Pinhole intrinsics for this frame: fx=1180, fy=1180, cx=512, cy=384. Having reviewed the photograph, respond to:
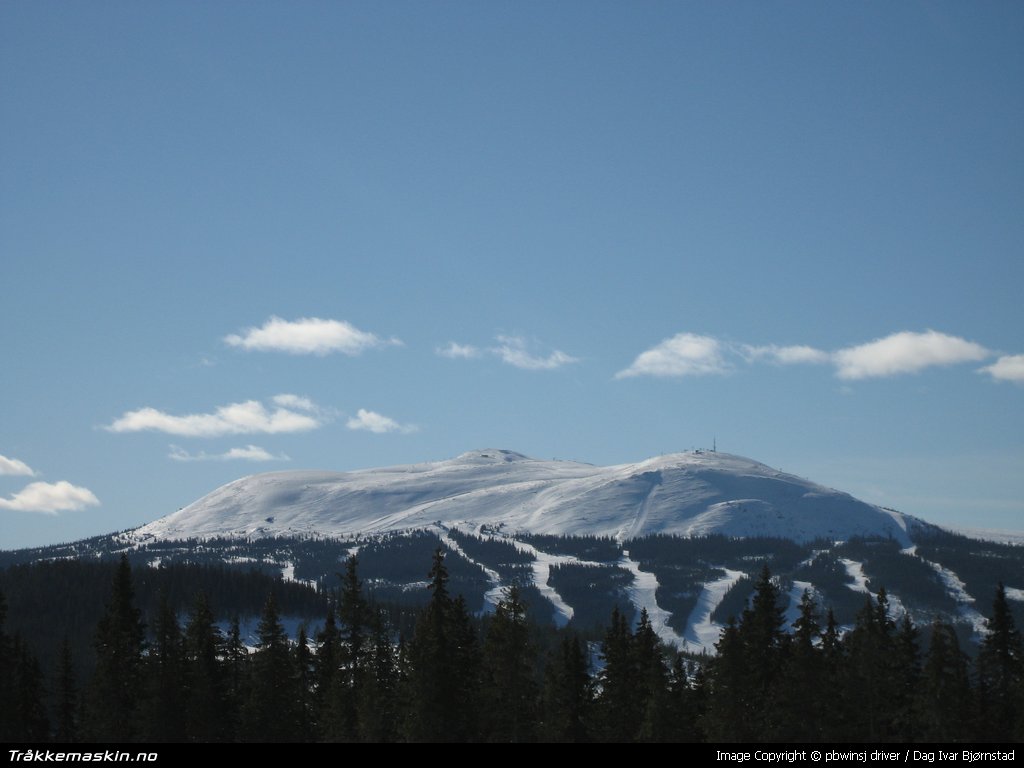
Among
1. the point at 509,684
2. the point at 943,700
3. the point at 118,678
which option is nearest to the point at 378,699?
the point at 509,684

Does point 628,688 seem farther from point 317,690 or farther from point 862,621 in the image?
point 317,690

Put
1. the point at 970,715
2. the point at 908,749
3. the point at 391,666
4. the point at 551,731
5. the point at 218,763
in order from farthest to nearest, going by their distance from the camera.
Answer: the point at 391,666
the point at 551,731
the point at 970,715
the point at 908,749
the point at 218,763

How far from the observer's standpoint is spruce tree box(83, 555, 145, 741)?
6906 cm

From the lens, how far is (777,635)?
6875 centimetres

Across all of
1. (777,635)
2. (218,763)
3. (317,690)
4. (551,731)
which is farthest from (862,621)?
(218,763)

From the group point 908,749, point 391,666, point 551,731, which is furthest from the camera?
point 391,666

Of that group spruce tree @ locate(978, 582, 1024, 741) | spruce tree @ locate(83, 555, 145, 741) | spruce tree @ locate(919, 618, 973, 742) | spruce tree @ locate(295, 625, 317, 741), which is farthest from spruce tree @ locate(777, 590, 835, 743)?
spruce tree @ locate(83, 555, 145, 741)

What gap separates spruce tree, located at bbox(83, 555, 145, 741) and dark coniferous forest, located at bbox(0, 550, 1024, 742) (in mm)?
104

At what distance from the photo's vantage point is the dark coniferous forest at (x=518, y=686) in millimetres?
61281

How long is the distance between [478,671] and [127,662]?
20906 mm

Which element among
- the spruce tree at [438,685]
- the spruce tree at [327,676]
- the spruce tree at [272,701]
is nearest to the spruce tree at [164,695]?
the spruce tree at [272,701]

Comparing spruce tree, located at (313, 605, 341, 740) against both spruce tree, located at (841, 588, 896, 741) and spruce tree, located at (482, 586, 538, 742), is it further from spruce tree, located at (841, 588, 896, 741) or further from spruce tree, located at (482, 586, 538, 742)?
spruce tree, located at (841, 588, 896, 741)

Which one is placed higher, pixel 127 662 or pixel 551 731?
pixel 127 662

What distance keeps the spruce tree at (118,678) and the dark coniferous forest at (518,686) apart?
0.34ft
